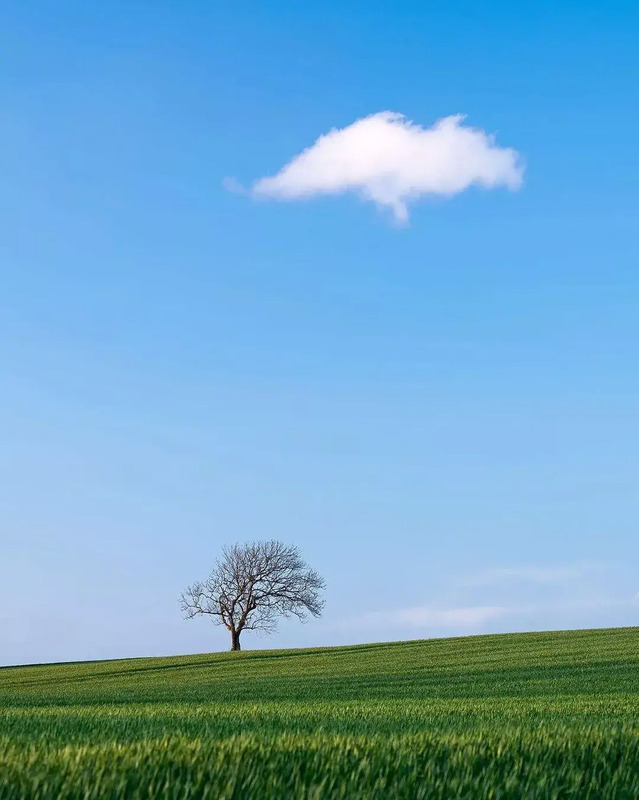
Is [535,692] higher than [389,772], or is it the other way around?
[389,772]

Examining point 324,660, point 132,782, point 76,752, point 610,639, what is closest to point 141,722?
point 76,752

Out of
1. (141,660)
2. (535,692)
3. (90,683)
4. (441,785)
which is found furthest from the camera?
(141,660)

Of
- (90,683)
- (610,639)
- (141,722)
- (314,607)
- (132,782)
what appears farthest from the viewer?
(314,607)

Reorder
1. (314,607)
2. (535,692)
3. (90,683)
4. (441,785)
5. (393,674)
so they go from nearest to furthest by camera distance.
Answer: (441,785)
(535,692)
(393,674)
(90,683)
(314,607)

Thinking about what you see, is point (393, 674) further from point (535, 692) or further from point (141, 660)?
point (141, 660)

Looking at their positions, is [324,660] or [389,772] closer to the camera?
[389,772]

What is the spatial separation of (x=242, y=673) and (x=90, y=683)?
7.70 meters

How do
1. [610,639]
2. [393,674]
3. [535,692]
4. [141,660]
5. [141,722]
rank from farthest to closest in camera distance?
[141,660] < [610,639] < [393,674] < [535,692] < [141,722]

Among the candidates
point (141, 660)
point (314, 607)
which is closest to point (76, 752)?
point (141, 660)

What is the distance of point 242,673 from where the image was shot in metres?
43.5

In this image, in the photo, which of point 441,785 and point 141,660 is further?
point 141,660

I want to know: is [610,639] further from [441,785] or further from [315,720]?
[441,785]

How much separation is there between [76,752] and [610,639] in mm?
48088

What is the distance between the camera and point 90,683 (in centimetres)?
4341
